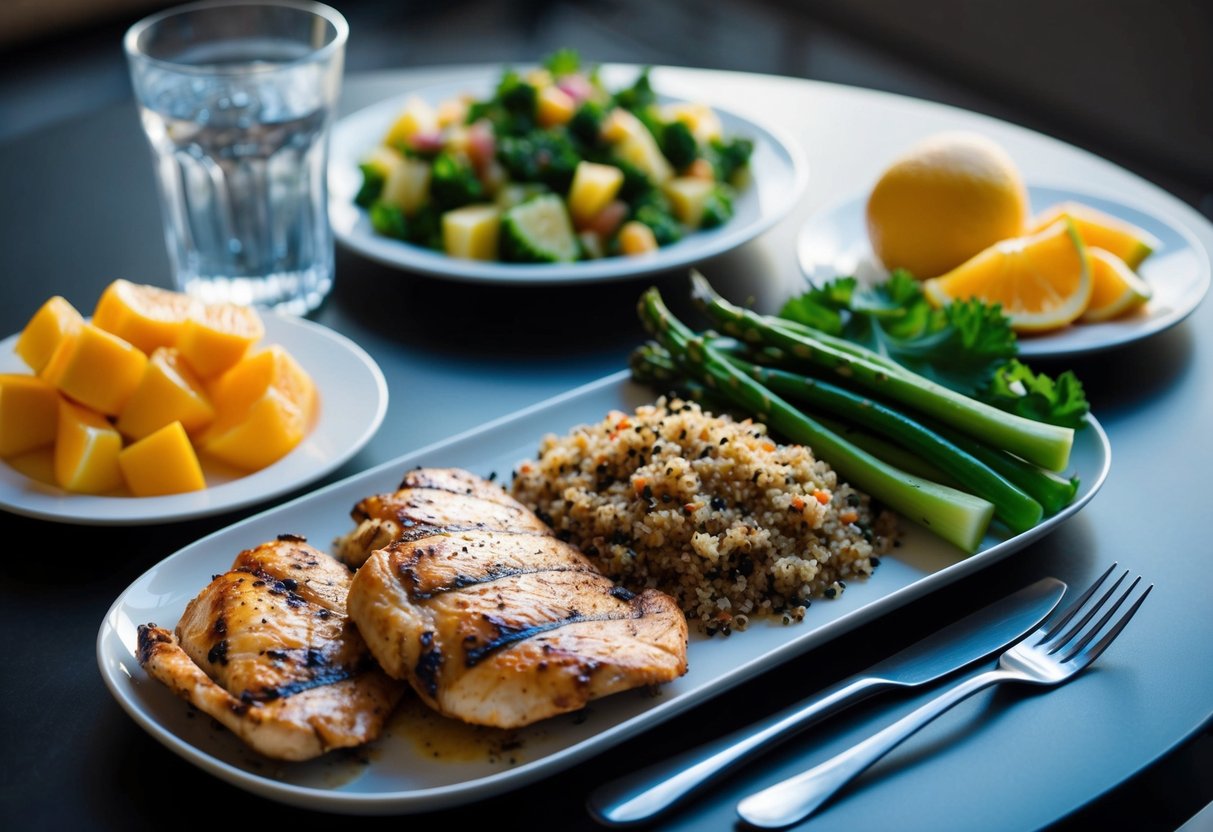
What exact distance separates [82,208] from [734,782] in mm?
2633

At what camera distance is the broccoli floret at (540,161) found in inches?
133

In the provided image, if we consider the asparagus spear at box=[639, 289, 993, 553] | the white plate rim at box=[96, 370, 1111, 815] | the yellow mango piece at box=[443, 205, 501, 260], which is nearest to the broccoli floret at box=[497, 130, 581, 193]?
the yellow mango piece at box=[443, 205, 501, 260]

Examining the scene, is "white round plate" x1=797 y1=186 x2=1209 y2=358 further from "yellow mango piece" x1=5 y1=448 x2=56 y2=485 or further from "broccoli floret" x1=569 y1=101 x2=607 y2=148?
"yellow mango piece" x1=5 y1=448 x2=56 y2=485

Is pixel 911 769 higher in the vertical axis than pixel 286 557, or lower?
higher

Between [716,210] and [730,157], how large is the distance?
300 mm

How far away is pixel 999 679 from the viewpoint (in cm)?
180

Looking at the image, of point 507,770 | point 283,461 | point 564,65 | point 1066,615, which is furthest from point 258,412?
point 564,65

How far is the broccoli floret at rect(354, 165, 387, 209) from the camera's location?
3344mm

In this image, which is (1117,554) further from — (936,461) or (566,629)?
(566,629)

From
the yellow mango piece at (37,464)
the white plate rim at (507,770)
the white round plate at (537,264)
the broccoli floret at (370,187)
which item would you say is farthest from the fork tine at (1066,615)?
the broccoli floret at (370,187)

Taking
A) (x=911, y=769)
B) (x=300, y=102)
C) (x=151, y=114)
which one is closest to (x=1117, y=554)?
(x=911, y=769)

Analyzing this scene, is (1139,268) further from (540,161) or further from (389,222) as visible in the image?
(389,222)

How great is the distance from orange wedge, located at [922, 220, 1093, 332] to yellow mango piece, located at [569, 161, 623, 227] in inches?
35.5

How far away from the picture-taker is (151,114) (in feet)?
9.39
